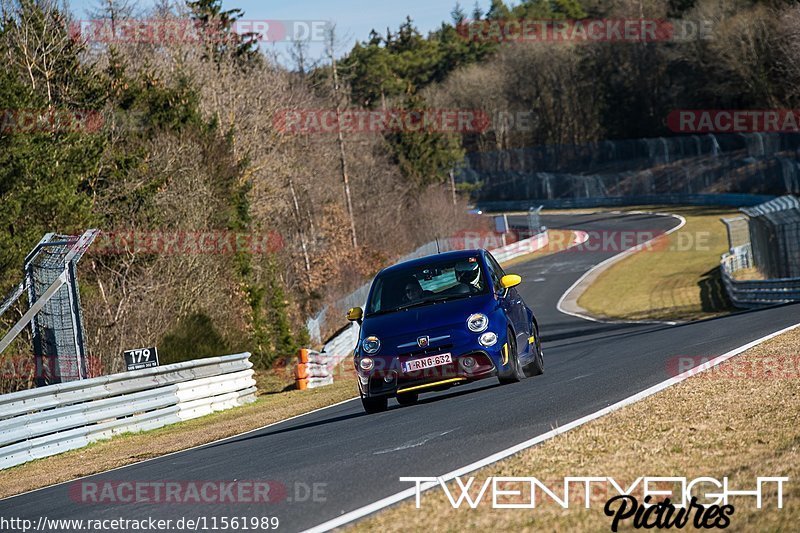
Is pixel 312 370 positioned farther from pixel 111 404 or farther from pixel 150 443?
pixel 150 443

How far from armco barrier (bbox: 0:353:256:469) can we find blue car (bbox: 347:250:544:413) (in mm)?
5472

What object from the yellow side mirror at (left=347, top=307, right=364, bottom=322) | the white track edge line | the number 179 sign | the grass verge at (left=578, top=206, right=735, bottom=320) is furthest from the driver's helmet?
the grass verge at (left=578, top=206, right=735, bottom=320)

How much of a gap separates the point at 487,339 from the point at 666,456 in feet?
17.3

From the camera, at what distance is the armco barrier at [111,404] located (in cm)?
1573

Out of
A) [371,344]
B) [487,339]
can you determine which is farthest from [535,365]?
[371,344]

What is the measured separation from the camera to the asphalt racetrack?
7605 millimetres

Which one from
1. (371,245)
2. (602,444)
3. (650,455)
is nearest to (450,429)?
(602,444)

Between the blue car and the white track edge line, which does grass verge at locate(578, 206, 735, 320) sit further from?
the white track edge line

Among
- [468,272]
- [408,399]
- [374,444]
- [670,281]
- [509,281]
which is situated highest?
[468,272]

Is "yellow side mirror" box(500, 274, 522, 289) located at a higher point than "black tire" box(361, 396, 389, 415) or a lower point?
higher

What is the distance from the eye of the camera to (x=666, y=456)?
7527mm

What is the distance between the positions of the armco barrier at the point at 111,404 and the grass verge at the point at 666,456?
30.7ft

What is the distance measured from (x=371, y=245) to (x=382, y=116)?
2465 cm

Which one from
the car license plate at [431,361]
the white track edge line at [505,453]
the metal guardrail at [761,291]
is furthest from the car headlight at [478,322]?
the metal guardrail at [761,291]
